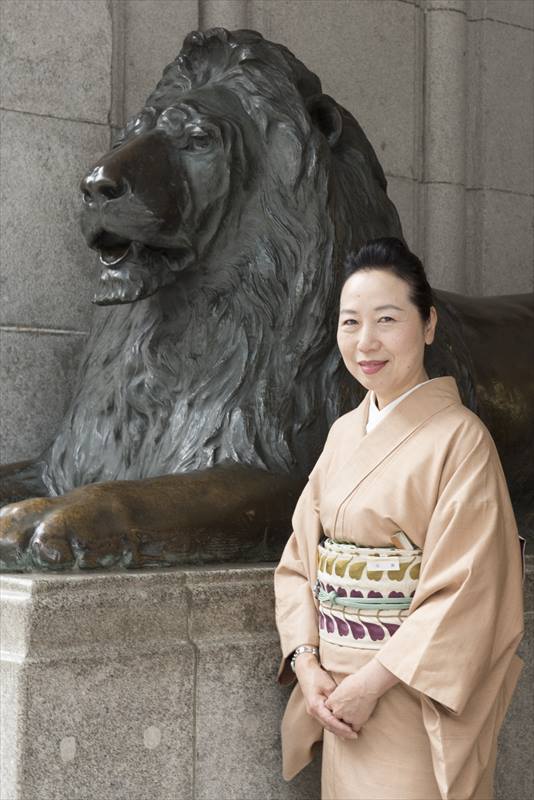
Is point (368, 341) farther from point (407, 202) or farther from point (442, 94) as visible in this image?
point (442, 94)

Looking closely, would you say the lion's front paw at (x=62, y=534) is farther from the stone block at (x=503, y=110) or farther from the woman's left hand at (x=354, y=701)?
the stone block at (x=503, y=110)

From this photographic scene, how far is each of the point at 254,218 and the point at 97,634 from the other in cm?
137

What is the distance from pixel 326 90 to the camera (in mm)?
5066

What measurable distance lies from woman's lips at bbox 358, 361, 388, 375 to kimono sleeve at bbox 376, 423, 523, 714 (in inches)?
9.5

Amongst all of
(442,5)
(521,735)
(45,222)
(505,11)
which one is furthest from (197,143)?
(505,11)

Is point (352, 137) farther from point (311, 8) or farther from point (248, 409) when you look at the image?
point (311, 8)

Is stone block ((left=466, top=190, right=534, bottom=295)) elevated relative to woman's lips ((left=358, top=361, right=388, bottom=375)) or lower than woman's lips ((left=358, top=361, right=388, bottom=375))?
lower

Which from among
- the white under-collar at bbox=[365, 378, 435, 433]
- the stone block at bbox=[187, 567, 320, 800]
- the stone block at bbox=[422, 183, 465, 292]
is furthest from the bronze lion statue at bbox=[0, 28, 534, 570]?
the stone block at bbox=[422, 183, 465, 292]

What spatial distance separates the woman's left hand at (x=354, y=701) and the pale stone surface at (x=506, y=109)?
3.37 meters

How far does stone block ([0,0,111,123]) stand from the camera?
4.23 meters

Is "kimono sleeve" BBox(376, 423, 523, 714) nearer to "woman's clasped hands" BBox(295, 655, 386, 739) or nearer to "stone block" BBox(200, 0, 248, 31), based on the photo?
"woman's clasped hands" BBox(295, 655, 386, 739)

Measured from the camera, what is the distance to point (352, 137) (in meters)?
3.90

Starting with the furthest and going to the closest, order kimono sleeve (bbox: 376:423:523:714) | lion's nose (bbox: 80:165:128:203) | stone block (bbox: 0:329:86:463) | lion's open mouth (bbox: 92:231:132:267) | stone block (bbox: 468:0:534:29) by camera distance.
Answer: stone block (bbox: 468:0:534:29), stone block (bbox: 0:329:86:463), lion's open mouth (bbox: 92:231:132:267), lion's nose (bbox: 80:165:128:203), kimono sleeve (bbox: 376:423:523:714)

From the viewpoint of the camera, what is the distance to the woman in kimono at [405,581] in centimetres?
251
